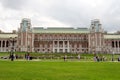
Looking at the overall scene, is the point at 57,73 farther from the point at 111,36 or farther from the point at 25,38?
the point at 111,36

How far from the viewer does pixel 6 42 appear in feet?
483

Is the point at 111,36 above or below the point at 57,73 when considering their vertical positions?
above

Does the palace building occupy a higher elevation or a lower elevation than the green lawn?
higher

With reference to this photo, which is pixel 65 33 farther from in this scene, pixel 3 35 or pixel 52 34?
pixel 3 35

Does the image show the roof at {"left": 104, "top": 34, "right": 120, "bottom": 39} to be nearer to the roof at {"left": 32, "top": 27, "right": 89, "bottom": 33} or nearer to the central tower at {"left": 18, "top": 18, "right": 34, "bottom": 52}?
the roof at {"left": 32, "top": 27, "right": 89, "bottom": 33}

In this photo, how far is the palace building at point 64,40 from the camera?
465ft

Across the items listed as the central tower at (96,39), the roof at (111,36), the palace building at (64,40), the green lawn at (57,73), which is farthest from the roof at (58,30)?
the green lawn at (57,73)

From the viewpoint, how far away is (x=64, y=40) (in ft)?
485

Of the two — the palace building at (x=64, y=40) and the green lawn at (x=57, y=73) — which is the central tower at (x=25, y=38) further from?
the green lawn at (x=57, y=73)

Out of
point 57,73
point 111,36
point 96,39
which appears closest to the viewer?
point 57,73

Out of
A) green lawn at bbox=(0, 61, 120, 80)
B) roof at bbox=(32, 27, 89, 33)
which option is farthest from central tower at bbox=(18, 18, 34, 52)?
green lawn at bbox=(0, 61, 120, 80)

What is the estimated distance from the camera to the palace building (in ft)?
465

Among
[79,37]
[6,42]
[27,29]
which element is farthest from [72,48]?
[6,42]

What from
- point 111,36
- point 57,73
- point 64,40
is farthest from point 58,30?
point 57,73
